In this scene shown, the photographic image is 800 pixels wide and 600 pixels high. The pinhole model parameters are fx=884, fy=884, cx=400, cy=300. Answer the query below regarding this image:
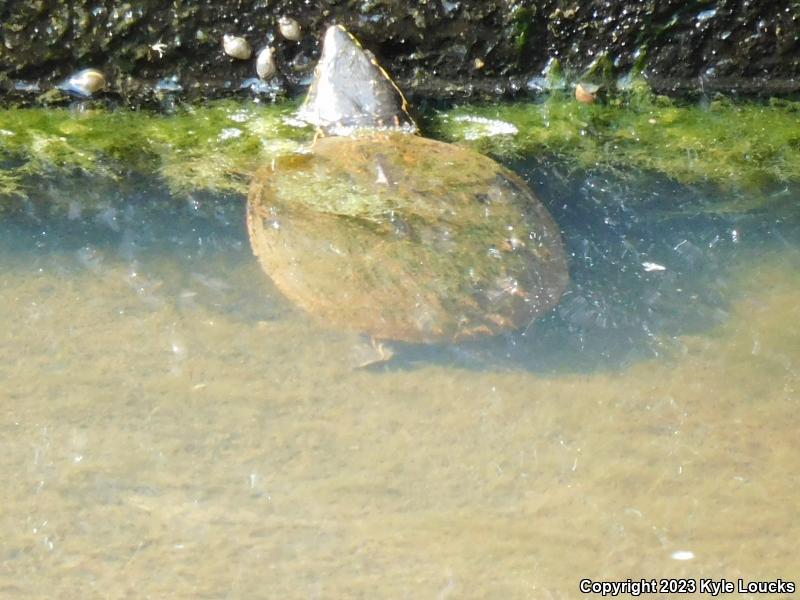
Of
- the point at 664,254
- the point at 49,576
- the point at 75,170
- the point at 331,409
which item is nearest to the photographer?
the point at 49,576

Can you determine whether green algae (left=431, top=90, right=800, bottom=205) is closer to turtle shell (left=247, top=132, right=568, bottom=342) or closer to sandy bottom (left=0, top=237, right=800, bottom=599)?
turtle shell (left=247, top=132, right=568, bottom=342)

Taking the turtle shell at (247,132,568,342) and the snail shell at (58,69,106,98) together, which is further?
the snail shell at (58,69,106,98)

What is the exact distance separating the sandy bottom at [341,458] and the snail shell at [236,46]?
0.99m

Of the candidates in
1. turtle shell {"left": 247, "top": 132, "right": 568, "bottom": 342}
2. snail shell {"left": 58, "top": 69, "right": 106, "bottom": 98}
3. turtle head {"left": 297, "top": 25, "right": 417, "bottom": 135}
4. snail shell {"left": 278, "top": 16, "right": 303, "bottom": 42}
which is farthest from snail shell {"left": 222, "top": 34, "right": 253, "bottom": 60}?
turtle shell {"left": 247, "top": 132, "right": 568, "bottom": 342}

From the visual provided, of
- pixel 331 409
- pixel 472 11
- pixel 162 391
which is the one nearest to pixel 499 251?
pixel 331 409

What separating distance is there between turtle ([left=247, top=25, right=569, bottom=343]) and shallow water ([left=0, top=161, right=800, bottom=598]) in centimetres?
12

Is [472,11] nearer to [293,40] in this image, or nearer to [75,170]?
[293,40]

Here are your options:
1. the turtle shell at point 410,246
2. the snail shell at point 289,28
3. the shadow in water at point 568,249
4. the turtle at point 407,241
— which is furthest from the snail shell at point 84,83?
the turtle shell at point 410,246

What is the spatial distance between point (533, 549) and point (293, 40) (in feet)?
6.74

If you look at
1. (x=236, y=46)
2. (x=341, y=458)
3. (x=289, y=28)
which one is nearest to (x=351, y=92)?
(x=289, y=28)

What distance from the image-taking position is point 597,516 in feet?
6.60

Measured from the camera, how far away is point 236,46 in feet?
10.3

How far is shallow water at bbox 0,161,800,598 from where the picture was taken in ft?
6.23

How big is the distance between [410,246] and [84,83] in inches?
61.3
